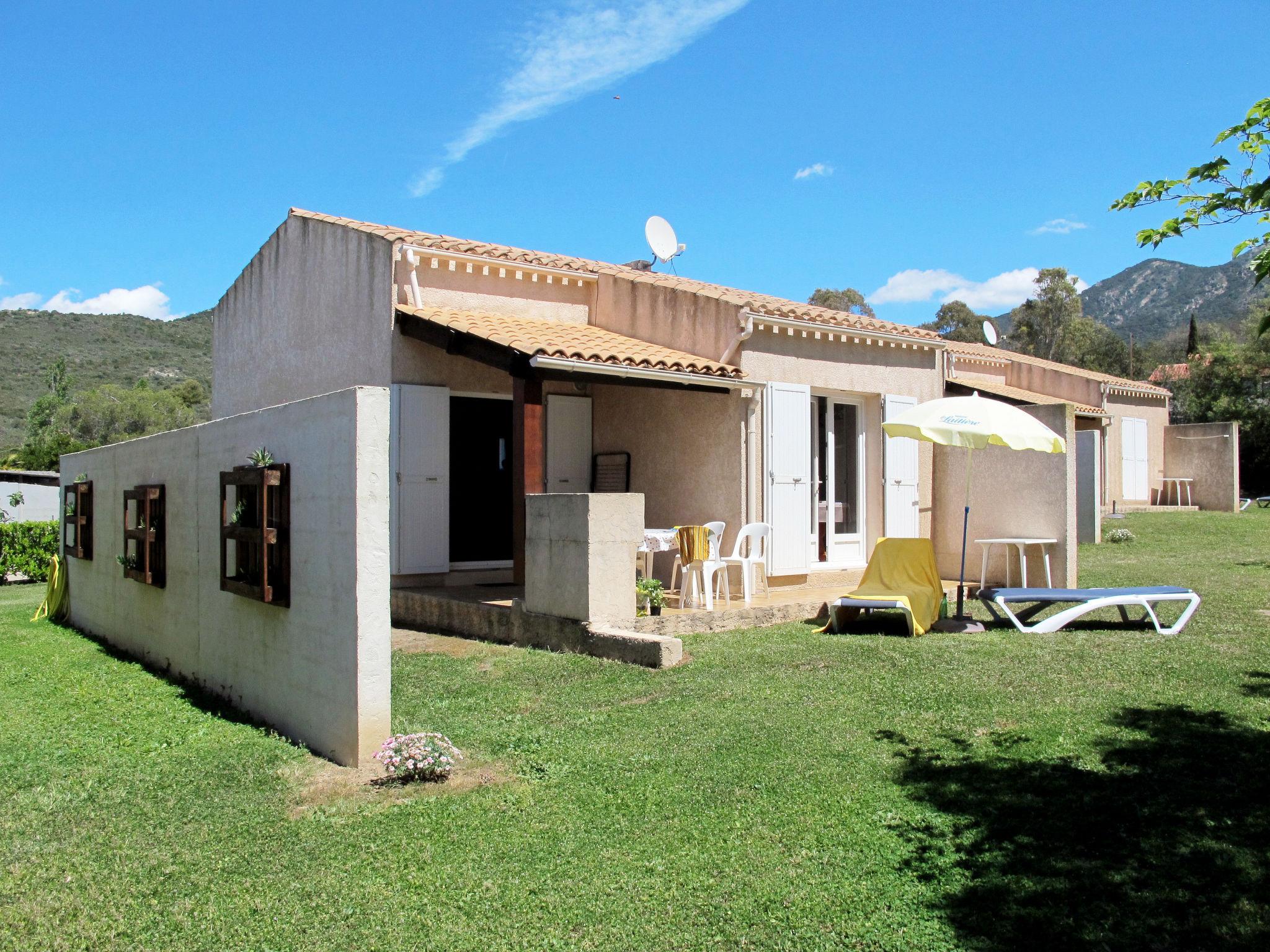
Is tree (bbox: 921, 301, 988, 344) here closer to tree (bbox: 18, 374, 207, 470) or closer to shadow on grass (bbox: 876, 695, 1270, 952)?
tree (bbox: 18, 374, 207, 470)

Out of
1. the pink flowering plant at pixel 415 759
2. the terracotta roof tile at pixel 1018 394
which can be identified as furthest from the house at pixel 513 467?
the terracotta roof tile at pixel 1018 394

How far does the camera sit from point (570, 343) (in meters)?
10.0

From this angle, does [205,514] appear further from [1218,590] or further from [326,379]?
[1218,590]

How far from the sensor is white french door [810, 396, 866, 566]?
37.9ft

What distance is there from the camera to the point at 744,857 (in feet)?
12.6

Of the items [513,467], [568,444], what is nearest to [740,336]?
[513,467]

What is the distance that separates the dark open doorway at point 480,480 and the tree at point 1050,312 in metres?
36.9

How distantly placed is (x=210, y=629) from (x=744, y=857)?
17.4ft

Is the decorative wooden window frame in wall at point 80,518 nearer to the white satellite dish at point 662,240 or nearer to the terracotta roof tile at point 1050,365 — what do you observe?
the white satellite dish at point 662,240

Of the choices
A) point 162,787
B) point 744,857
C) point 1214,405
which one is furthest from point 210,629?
point 1214,405

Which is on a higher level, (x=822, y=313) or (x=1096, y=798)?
(x=822, y=313)

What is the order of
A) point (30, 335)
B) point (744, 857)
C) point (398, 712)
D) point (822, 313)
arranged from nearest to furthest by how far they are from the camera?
point (744, 857) → point (398, 712) → point (822, 313) → point (30, 335)

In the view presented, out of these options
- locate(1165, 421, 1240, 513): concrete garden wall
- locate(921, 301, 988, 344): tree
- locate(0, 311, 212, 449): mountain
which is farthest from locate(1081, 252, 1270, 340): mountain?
locate(0, 311, 212, 449): mountain

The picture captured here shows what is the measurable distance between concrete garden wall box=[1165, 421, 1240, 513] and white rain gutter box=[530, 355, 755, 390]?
56.6ft
